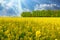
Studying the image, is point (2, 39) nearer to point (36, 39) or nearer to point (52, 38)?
point (36, 39)

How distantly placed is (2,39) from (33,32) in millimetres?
623

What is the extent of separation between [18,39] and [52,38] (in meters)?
0.61

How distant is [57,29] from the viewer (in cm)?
409

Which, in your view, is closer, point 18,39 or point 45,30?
point 18,39

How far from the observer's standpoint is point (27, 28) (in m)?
3.93

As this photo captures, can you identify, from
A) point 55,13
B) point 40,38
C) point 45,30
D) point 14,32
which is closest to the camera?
point 40,38

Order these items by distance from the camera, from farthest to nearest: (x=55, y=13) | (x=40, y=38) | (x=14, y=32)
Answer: (x=55, y=13), (x=14, y=32), (x=40, y=38)

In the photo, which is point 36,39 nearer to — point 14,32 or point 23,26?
point 14,32

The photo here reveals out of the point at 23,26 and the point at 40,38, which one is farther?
the point at 23,26

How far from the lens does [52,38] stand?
11.7 feet

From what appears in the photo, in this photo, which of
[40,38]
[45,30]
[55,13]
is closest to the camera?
[40,38]

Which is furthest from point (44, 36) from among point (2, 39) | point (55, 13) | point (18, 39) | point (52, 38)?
point (55, 13)

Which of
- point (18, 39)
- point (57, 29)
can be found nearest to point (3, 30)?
point (18, 39)

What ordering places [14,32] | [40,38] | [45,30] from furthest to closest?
[45,30]
[14,32]
[40,38]
